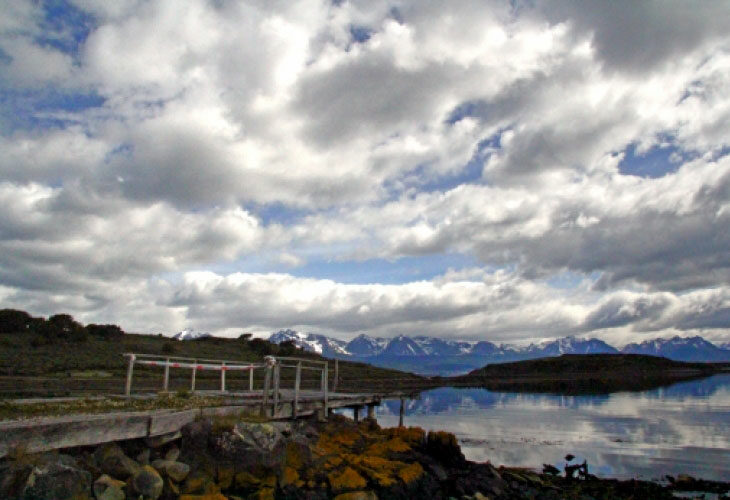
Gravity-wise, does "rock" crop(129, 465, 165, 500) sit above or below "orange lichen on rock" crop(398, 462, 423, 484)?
above

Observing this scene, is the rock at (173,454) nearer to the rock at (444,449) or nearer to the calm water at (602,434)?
the rock at (444,449)

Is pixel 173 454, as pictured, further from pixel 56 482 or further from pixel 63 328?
pixel 63 328

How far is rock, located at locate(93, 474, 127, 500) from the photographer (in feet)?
32.9

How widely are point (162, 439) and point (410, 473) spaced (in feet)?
20.4

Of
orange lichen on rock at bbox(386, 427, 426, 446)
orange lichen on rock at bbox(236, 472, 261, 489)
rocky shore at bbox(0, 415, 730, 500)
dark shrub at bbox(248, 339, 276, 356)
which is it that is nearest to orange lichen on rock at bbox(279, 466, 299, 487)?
rocky shore at bbox(0, 415, 730, 500)

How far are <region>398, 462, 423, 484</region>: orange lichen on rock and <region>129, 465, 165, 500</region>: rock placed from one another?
251 inches

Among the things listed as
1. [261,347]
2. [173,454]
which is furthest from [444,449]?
[261,347]

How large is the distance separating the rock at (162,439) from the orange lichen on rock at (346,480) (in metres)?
3.49

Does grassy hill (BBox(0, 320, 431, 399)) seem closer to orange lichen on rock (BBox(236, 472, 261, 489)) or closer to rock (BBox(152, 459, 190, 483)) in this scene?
rock (BBox(152, 459, 190, 483))

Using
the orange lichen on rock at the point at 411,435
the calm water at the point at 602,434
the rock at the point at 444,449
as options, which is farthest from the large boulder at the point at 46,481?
the calm water at the point at 602,434

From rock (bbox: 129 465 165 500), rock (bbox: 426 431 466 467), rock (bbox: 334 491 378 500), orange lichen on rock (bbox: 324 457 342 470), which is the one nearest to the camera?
rock (bbox: 129 465 165 500)

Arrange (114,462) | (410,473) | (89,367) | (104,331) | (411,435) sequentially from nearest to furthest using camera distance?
(114,462) → (410,473) → (411,435) → (89,367) → (104,331)

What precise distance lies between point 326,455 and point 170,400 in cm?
476

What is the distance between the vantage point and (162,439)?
12742mm
